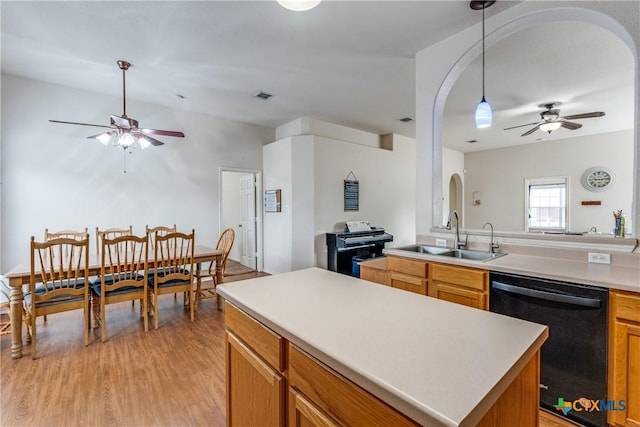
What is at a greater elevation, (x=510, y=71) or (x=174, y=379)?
(x=510, y=71)

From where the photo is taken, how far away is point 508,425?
0.75 metres

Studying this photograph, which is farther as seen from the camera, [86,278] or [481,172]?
[481,172]

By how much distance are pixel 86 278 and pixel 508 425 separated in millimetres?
3215

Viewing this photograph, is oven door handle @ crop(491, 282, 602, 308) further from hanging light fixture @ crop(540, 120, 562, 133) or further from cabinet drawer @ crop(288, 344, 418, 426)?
hanging light fixture @ crop(540, 120, 562, 133)

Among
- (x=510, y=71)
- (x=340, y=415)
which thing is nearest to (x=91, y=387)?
(x=340, y=415)

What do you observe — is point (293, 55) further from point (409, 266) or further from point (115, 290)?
point (115, 290)

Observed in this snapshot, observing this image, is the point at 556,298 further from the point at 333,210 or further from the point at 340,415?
the point at 333,210

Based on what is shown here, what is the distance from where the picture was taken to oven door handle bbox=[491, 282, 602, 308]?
156cm

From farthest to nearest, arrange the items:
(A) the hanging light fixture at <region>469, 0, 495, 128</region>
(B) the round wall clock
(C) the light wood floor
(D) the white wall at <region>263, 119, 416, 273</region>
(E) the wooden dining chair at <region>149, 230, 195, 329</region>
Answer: (B) the round wall clock → (D) the white wall at <region>263, 119, 416, 273</region> → (E) the wooden dining chair at <region>149, 230, 195, 329</region> → (A) the hanging light fixture at <region>469, 0, 495, 128</region> → (C) the light wood floor

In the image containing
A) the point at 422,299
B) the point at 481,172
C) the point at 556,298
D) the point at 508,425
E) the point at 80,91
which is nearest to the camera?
the point at 508,425

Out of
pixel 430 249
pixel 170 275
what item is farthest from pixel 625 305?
pixel 170 275

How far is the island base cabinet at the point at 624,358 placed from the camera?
1460mm

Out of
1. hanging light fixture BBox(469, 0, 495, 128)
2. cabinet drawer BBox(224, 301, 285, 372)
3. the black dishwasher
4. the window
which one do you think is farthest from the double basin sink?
the window

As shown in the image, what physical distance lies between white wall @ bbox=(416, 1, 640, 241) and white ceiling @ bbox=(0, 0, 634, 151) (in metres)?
0.12
